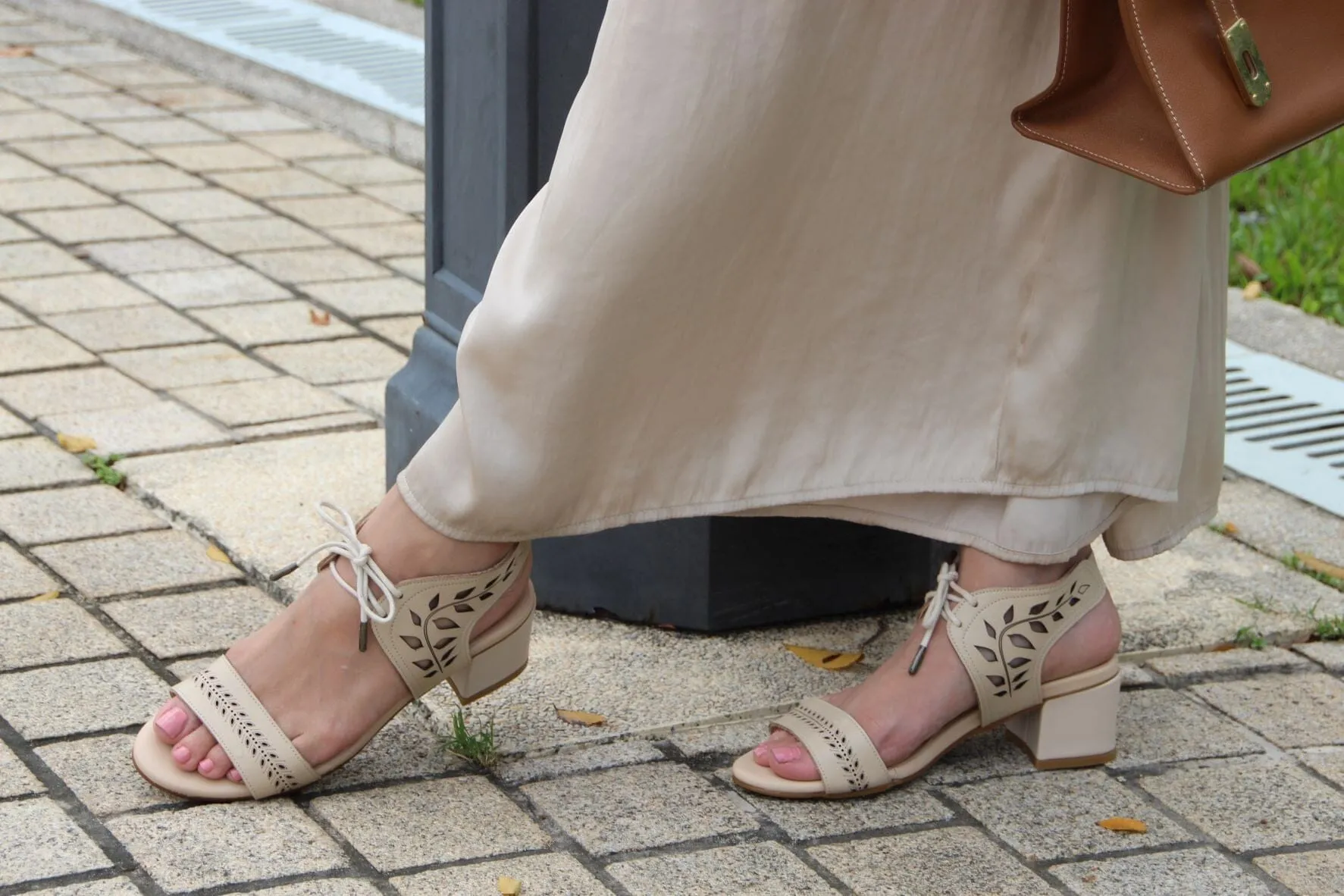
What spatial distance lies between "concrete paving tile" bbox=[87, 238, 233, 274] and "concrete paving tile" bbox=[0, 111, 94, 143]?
3.59ft

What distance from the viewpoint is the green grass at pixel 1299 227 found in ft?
14.1

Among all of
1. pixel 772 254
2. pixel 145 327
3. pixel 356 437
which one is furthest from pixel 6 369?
pixel 772 254

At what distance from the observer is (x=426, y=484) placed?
197cm

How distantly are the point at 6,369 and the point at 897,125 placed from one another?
6.69ft

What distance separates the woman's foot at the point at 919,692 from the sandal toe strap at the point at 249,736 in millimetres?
508

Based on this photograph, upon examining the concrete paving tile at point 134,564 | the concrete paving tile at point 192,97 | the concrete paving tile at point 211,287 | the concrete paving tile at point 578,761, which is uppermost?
the concrete paving tile at point 578,761

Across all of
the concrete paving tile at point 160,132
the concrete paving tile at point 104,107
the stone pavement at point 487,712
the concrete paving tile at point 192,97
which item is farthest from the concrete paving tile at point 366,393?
the concrete paving tile at point 192,97

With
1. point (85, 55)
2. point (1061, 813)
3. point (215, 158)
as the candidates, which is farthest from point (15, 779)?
point (85, 55)

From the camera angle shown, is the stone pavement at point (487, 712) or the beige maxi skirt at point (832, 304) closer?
the beige maxi skirt at point (832, 304)

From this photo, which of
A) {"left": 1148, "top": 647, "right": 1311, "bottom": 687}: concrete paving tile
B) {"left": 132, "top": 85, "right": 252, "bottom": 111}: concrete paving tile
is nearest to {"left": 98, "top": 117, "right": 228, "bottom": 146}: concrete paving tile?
{"left": 132, "top": 85, "right": 252, "bottom": 111}: concrete paving tile

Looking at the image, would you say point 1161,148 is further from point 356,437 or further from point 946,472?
point 356,437

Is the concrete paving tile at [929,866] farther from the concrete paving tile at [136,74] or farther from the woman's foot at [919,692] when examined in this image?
the concrete paving tile at [136,74]

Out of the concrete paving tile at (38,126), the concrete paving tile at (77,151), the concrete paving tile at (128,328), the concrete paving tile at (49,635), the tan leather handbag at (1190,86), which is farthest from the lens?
the concrete paving tile at (38,126)

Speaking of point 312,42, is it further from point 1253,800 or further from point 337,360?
point 1253,800
